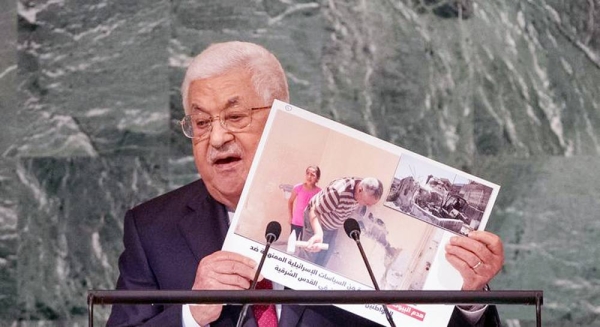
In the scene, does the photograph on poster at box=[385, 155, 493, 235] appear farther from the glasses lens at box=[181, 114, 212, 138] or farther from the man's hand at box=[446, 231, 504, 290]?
the glasses lens at box=[181, 114, 212, 138]

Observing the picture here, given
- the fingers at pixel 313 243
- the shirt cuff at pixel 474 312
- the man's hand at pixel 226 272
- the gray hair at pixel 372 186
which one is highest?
the gray hair at pixel 372 186

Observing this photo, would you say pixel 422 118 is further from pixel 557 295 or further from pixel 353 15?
pixel 557 295

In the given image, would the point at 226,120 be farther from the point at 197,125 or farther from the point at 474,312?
the point at 474,312

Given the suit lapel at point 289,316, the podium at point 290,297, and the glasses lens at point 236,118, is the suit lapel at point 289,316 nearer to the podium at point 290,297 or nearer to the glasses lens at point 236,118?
the glasses lens at point 236,118

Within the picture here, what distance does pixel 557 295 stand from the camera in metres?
3.61

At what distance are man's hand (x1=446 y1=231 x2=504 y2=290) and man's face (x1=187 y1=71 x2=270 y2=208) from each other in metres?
0.53

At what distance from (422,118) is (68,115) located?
112 centimetres

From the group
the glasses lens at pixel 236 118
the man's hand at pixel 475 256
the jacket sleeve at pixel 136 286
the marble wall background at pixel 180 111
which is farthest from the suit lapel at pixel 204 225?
the marble wall background at pixel 180 111

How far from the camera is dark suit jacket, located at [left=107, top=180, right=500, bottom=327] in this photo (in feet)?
8.71

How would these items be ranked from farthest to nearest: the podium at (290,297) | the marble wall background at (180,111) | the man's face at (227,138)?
the marble wall background at (180,111), the man's face at (227,138), the podium at (290,297)

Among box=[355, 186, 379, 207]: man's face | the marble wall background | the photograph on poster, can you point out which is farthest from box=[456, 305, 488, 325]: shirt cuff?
the marble wall background

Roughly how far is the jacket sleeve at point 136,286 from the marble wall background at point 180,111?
759 mm

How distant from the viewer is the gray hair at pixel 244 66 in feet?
9.05

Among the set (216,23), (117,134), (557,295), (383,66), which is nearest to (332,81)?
(383,66)
